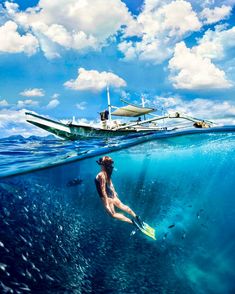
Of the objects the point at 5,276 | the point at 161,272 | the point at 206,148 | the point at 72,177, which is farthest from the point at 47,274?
the point at 206,148

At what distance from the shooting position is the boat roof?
3186 centimetres

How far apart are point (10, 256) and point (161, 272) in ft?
19.1

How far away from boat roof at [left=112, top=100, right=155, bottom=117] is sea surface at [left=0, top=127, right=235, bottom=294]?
10609mm

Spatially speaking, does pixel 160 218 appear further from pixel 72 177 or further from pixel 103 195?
pixel 103 195

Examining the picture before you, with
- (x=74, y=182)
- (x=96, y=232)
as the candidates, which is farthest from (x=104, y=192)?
(x=74, y=182)

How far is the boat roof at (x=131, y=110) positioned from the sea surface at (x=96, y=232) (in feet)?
34.8

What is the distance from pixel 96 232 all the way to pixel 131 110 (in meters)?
20.8

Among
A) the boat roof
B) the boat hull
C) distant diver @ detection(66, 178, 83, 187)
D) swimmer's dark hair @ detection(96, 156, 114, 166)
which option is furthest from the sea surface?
the boat roof

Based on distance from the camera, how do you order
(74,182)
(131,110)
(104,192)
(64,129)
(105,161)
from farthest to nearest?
(131,110), (64,129), (74,182), (105,161), (104,192)

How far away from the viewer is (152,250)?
12148mm

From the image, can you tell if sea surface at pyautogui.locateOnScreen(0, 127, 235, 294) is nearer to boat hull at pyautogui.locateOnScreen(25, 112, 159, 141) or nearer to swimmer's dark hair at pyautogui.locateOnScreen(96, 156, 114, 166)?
swimmer's dark hair at pyautogui.locateOnScreen(96, 156, 114, 166)

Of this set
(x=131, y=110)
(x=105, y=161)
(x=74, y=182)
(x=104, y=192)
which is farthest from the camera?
(x=131, y=110)

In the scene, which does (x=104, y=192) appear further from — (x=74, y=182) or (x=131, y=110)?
(x=131, y=110)

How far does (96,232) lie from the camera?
14250mm
